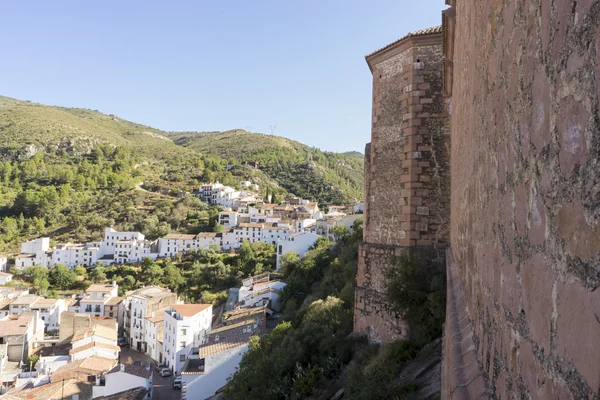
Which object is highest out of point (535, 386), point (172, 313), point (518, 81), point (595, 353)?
point (518, 81)

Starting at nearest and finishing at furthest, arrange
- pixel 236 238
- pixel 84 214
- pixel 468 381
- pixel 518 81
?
pixel 518 81 → pixel 468 381 → pixel 236 238 → pixel 84 214

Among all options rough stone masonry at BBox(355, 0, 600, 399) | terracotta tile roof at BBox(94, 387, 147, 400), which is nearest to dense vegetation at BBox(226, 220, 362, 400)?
rough stone masonry at BBox(355, 0, 600, 399)

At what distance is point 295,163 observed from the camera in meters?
120

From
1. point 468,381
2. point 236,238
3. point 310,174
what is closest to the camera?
point 468,381

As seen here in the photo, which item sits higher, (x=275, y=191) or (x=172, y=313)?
(x=275, y=191)

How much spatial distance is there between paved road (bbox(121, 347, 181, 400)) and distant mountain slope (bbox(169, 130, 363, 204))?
59088mm

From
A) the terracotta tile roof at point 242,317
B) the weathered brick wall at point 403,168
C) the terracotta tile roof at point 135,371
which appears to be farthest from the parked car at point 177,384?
the weathered brick wall at point 403,168

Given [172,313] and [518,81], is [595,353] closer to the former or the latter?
[518,81]

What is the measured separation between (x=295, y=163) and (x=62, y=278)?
73.7 metres

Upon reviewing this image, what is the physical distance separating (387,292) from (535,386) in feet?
24.5

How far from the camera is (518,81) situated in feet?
5.36

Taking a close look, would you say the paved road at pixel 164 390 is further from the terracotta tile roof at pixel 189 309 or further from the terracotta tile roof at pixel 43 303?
the terracotta tile roof at pixel 43 303

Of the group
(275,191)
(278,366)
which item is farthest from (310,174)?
(278,366)

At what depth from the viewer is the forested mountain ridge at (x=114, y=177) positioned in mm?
71188
